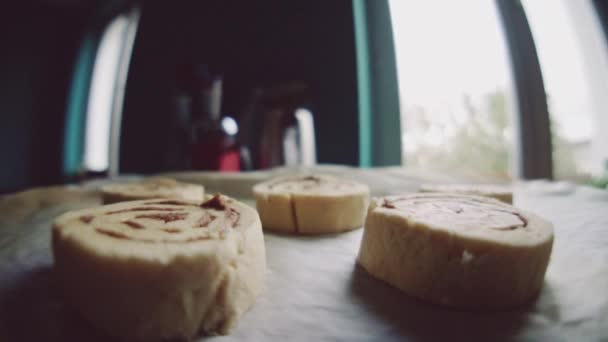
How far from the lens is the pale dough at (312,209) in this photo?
154cm

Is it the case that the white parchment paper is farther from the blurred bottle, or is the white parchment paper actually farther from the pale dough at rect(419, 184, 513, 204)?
the blurred bottle

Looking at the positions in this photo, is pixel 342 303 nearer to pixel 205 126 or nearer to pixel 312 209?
pixel 312 209

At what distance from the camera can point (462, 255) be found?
874 millimetres

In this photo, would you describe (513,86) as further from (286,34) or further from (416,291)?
(416,291)

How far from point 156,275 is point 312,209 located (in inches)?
36.3

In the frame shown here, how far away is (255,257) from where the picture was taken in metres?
0.94

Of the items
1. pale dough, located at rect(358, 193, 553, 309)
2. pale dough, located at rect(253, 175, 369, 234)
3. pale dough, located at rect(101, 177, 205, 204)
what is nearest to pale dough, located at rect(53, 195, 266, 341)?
pale dough, located at rect(358, 193, 553, 309)

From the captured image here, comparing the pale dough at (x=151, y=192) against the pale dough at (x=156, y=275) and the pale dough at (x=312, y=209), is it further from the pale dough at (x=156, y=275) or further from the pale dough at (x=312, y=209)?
the pale dough at (x=156, y=275)

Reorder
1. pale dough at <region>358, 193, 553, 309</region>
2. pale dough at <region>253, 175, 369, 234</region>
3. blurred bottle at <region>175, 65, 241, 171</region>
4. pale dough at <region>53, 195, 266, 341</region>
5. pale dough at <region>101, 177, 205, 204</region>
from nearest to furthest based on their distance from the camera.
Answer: pale dough at <region>53, 195, 266, 341</region>
pale dough at <region>358, 193, 553, 309</region>
pale dough at <region>253, 175, 369, 234</region>
pale dough at <region>101, 177, 205, 204</region>
blurred bottle at <region>175, 65, 241, 171</region>

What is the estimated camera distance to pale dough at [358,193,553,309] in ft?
2.81

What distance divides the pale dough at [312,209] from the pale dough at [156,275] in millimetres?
642

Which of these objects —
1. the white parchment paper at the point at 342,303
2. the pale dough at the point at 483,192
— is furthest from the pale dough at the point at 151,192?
the pale dough at the point at 483,192

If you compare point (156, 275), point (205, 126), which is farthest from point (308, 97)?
point (156, 275)

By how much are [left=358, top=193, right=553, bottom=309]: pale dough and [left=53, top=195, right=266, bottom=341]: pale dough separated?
0.44 m
